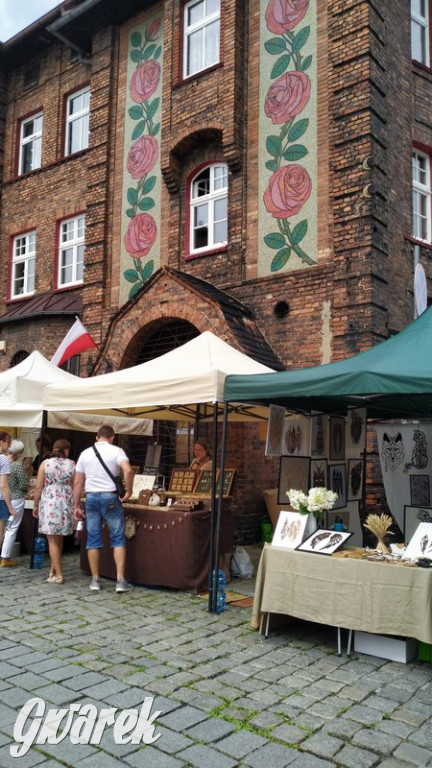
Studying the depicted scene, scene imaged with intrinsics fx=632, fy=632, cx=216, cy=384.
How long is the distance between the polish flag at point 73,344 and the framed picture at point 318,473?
6.44 metres

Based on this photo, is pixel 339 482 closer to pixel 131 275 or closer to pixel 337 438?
pixel 337 438

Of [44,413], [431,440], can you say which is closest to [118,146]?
[44,413]

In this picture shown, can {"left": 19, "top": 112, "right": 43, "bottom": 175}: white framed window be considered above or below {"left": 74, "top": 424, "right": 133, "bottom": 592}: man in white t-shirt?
above

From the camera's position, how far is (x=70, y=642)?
5.21m

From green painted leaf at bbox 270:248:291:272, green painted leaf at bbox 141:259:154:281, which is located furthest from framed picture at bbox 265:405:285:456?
green painted leaf at bbox 141:259:154:281

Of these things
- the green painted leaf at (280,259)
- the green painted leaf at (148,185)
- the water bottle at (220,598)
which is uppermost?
the green painted leaf at (148,185)

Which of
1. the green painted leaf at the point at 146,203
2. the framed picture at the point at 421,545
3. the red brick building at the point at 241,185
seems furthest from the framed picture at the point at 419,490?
the green painted leaf at the point at 146,203

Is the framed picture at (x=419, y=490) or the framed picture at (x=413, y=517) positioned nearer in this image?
the framed picture at (x=413, y=517)

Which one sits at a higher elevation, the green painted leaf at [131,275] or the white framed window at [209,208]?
the white framed window at [209,208]

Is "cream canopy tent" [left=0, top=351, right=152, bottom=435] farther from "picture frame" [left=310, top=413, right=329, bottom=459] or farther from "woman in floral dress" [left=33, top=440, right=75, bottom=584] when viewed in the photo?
"picture frame" [left=310, top=413, right=329, bottom=459]

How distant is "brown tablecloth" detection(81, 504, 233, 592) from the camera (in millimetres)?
6891

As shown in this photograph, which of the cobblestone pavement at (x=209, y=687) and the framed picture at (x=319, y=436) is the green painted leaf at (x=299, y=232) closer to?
the framed picture at (x=319, y=436)

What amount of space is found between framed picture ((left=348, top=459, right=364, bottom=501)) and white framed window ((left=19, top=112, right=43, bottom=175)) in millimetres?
12424

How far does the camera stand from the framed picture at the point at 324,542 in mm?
5352
